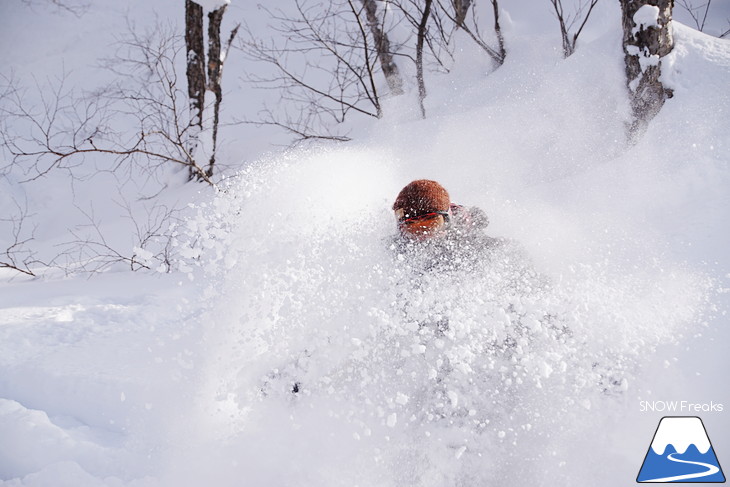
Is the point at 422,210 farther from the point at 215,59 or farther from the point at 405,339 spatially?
the point at 215,59

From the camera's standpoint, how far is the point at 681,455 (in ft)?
5.95

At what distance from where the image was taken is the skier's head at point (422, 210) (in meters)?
2.44

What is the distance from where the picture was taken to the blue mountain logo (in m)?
1.74

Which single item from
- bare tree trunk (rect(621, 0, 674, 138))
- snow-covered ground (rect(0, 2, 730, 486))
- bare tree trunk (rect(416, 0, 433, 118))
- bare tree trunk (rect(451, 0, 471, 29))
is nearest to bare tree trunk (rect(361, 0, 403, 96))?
bare tree trunk (rect(416, 0, 433, 118))

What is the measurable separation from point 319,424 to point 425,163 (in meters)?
2.92

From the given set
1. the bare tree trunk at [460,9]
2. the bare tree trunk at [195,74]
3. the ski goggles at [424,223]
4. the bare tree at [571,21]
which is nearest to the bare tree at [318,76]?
the bare tree trunk at [195,74]

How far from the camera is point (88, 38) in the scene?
392 inches

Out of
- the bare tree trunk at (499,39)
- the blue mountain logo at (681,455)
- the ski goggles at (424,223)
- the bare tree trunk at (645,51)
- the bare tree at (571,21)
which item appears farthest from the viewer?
the bare tree trunk at (499,39)

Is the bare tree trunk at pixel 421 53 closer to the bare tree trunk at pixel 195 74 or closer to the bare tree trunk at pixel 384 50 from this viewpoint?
the bare tree trunk at pixel 384 50

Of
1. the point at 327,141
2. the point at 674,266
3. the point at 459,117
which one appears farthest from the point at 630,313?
the point at 327,141

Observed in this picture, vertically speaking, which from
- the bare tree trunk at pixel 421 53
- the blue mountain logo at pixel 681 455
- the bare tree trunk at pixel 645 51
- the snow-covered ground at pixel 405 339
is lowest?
the blue mountain logo at pixel 681 455

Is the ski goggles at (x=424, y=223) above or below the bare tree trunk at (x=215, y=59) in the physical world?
below

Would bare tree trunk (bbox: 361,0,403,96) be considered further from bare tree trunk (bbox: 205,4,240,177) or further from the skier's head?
the skier's head

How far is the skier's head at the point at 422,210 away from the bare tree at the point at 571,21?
3.55 m
